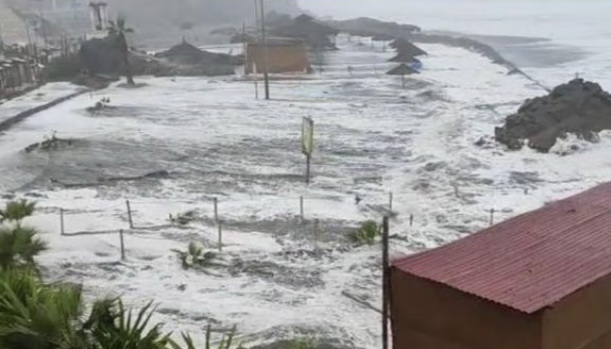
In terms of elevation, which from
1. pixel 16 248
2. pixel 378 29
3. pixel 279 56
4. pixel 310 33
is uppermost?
pixel 16 248

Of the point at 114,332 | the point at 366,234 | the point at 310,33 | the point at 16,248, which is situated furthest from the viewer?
the point at 310,33

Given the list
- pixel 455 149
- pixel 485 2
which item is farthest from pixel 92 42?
pixel 485 2

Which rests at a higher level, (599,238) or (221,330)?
(599,238)

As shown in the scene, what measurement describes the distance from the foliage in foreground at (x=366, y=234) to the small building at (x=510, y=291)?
612cm

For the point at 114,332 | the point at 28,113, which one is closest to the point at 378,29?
the point at 28,113

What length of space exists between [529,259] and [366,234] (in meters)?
7.13

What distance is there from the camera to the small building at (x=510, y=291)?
7293 millimetres

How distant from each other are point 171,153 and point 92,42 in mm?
25848

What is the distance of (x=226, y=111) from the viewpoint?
34.1 metres

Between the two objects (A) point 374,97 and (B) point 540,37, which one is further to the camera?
(B) point 540,37

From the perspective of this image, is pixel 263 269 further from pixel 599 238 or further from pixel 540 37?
pixel 540 37

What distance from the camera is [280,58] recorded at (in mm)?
47781

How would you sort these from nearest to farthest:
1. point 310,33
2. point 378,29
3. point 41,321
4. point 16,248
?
1. point 41,321
2. point 16,248
3. point 310,33
4. point 378,29

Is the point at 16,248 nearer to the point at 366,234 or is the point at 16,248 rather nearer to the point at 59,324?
the point at 59,324
